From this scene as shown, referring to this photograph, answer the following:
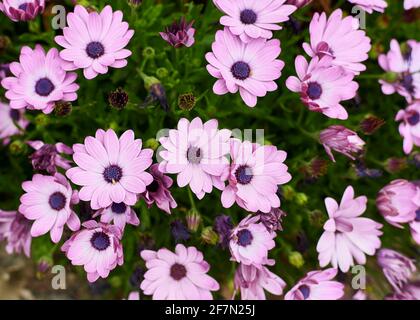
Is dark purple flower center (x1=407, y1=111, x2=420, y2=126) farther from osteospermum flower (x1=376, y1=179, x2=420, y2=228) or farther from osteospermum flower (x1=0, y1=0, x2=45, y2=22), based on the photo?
osteospermum flower (x1=0, y1=0, x2=45, y2=22)

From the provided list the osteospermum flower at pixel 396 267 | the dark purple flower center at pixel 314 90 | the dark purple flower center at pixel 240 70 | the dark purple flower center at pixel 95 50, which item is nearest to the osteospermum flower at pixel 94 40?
the dark purple flower center at pixel 95 50

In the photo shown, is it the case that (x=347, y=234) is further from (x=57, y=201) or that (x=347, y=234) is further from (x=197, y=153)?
(x=57, y=201)

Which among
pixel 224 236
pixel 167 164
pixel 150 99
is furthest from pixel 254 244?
pixel 150 99

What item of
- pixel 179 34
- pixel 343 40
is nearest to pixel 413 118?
pixel 343 40

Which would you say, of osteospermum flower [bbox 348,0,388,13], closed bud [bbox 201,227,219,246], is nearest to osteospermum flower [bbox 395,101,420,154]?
osteospermum flower [bbox 348,0,388,13]

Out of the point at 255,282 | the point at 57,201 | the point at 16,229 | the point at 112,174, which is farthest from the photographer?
the point at 16,229
